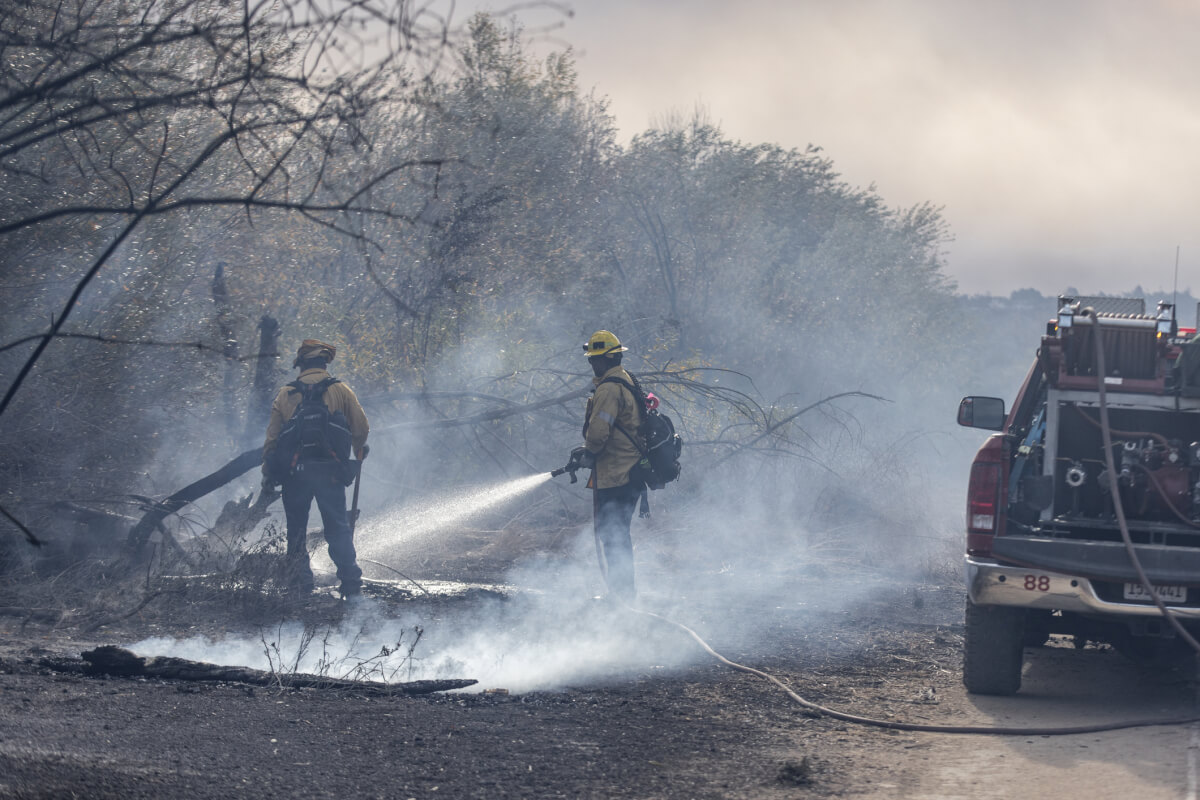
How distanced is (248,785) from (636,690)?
2.26m

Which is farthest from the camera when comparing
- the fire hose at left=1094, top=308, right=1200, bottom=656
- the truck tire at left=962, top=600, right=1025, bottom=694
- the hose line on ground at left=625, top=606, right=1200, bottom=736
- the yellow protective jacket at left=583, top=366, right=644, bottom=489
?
the yellow protective jacket at left=583, top=366, right=644, bottom=489

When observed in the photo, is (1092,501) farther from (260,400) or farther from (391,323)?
(391,323)

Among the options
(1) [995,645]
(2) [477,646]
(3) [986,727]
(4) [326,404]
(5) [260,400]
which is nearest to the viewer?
(3) [986,727]

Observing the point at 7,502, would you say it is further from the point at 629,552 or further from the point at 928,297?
the point at 928,297

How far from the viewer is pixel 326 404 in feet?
27.2

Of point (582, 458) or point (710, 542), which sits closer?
point (582, 458)

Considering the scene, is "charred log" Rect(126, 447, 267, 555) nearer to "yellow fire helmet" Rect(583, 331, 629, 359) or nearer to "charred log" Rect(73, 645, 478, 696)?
"yellow fire helmet" Rect(583, 331, 629, 359)

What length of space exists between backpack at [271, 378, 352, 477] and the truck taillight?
4.86 m

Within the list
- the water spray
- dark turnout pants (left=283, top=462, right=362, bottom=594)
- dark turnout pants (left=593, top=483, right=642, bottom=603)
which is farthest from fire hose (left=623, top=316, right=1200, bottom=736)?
the water spray

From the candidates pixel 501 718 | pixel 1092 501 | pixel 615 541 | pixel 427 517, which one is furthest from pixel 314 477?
pixel 1092 501

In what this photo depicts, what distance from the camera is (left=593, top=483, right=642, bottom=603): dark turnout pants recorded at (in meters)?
7.59

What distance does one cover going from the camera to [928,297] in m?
30.4

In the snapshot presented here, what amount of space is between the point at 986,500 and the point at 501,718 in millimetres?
2640

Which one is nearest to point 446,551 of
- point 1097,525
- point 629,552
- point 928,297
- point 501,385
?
point 501,385
